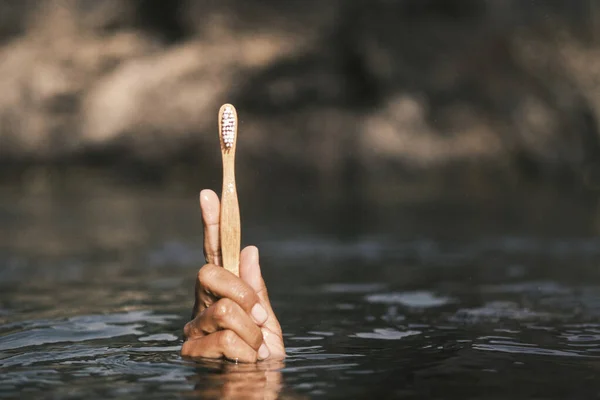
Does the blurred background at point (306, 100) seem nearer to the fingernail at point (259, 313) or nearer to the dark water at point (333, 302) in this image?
the dark water at point (333, 302)

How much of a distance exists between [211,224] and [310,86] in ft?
38.2

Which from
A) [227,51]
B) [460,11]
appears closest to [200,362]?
[227,51]

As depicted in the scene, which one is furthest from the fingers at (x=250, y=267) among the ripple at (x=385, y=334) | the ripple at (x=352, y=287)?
the ripple at (x=352, y=287)

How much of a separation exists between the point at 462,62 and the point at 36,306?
35.3 feet

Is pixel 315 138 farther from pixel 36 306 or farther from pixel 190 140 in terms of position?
pixel 36 306

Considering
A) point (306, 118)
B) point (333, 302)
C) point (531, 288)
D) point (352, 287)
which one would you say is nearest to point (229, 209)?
point (333, 302)

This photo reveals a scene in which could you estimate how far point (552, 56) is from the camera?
1511cm

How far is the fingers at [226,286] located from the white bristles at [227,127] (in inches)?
17.9

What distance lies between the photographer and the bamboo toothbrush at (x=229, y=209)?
3512mm

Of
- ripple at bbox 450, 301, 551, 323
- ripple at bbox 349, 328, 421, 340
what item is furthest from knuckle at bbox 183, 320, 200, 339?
ripple at bbox 450, 301, 551, 323

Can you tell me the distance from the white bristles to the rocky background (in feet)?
36.0

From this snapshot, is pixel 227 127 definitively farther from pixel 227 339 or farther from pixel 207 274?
pixel 227 339

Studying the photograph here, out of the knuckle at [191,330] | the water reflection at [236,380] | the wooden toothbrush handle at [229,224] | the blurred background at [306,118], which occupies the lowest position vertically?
the water reflection at [236,380]

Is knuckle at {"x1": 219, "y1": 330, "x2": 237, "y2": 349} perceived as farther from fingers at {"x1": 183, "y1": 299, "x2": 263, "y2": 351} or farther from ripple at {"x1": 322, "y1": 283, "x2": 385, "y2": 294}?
ripple at {"x1": 322, "y1": 283, "x2": 385, "y2": 294}
